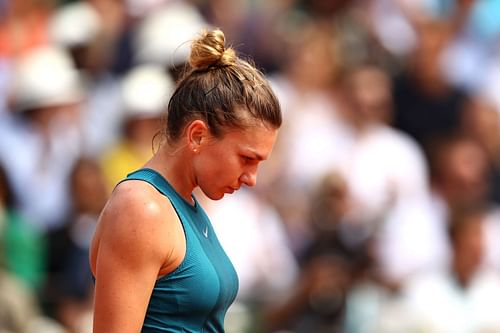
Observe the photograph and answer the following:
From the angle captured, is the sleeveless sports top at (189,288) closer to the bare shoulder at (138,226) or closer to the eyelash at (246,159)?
the bare shoulder at (138,226)

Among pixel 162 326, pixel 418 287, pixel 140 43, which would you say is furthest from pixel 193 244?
pixel 140 43

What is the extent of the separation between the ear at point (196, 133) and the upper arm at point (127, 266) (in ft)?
0.66

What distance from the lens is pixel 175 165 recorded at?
2.43 metres

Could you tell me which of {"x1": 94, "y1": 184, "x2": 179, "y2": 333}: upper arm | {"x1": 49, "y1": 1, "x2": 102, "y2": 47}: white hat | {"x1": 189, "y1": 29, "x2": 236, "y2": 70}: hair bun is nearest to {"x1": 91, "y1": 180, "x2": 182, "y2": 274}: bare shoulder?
{"x1": 94, "y1": 184, "x2": 179, "y2": 333}: upper arm

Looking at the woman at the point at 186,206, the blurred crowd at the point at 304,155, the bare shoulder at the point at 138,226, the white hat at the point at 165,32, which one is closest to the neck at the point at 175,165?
the woman at the point at 186,206

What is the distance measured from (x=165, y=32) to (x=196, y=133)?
14.0ft

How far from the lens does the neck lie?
7.93 ft

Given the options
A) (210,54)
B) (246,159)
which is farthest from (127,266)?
(210,54)

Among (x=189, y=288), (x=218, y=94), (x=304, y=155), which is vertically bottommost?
(x=304, y=155)

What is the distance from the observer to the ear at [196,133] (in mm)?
2369

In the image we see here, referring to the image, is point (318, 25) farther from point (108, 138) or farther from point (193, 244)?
point (193, 244)

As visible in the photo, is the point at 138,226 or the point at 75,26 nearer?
the point at 138,226

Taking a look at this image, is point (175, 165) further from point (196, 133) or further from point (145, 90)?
point (145, 90)

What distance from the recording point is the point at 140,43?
21.8ft
